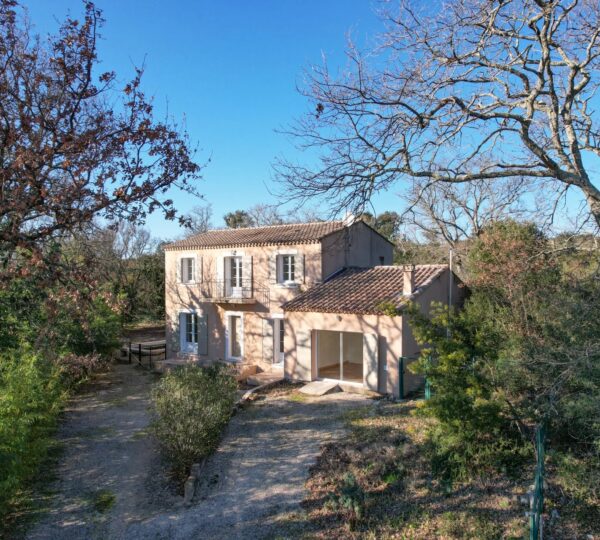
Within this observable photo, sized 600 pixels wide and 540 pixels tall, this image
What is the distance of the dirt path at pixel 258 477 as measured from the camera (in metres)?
7.94

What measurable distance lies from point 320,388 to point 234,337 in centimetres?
659

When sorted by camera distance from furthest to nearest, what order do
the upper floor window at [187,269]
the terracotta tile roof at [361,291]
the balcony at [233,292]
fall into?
the upper floor window at [187,269] → the balcony at [233,292] → the terracotta tile roof at [361,291]

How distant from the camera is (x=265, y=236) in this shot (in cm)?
2047

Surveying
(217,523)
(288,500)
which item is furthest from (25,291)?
(288,500)


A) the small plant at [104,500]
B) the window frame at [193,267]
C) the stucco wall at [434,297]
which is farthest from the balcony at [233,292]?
the small plant at [104,500]

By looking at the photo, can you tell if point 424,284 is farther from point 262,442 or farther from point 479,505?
point 479,505

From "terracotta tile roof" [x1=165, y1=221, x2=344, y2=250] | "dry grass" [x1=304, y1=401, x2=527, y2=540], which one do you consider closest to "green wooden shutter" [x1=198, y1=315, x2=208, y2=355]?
"terracotta tile roof" [x1=165, y1=221, x2=344, y2=250]

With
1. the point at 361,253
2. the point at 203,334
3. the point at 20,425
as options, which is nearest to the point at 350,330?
the point at 361,253

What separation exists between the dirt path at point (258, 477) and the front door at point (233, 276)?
7416 mm

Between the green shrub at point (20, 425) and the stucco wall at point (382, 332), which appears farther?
the stucco wall at point (382, 332)

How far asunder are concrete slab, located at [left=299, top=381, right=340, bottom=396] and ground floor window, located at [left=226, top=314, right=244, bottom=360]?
522 centimetres

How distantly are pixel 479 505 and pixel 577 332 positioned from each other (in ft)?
10.5

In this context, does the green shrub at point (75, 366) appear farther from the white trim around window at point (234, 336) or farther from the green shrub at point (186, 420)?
the white trim around window at point (234, 336)

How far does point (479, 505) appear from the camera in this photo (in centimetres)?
739
